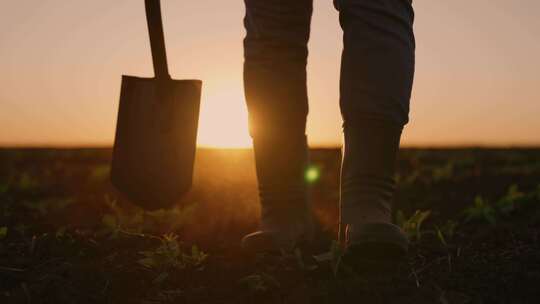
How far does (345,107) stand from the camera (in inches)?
92.0

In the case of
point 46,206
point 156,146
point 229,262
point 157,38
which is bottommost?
point 46,206

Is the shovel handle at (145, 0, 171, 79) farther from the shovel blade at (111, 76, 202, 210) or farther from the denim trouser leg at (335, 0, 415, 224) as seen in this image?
the denim trouser leg at (335, 0, 415, 224)

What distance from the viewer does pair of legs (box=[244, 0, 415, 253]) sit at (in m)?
2.26

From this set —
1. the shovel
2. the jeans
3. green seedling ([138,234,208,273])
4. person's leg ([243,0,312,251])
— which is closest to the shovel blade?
the shovel

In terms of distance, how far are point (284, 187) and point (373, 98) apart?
2.17 feet

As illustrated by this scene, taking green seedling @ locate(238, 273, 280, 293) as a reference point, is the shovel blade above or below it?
above

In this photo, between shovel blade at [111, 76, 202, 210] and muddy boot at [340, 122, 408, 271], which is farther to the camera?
shovel blade at [111, 76, 202, 210]

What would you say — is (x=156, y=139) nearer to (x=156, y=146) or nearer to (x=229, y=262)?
(x=156, y=146)

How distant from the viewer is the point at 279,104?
268 cm

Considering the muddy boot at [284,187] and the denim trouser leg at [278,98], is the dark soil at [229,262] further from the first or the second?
the denim trouser leg at [278,98]

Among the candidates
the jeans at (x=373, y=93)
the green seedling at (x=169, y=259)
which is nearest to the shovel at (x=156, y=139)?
the green seedling at (x=169, y=259)

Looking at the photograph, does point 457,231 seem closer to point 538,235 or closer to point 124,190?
point 538,235

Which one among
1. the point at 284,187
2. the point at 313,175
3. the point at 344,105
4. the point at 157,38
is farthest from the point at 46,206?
the point at 313,175

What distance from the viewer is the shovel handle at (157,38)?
2797 mm
